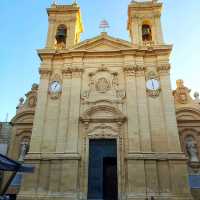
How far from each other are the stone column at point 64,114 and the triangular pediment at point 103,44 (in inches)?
84.9

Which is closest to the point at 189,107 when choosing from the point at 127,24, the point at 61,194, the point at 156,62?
the point at 156,62

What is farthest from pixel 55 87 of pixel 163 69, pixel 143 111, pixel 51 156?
pixel 163 69

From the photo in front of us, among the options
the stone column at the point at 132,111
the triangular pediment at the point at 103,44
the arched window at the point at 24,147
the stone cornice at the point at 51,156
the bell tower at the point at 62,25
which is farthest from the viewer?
the bell tower at the point at 62,25

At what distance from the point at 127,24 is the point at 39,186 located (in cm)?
1370

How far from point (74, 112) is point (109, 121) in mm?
2145

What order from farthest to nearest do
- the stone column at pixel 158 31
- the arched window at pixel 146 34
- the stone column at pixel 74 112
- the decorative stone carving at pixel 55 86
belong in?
the arched window at pixel 146 34 → the stone column at pixel 158 31 → the decorative stone carving at pixel 55 86 → the stone column at pixel 74 112

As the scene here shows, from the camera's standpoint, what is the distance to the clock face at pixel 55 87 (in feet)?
53.5

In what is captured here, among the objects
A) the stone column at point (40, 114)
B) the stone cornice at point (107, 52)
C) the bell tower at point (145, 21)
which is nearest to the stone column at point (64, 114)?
the stone column at point (40, 114)

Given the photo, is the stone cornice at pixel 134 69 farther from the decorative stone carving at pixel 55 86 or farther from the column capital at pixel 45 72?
the column capital at pixel 45 72

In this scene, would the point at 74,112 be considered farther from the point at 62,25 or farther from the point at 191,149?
the point at 191,149

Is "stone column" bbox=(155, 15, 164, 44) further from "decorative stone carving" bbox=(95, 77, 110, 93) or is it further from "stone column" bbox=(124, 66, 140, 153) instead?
"decorative stone carving" bbox=(95, 77, 110, 93)

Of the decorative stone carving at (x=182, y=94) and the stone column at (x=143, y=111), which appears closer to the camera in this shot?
the stone column at (x=143, y=111)

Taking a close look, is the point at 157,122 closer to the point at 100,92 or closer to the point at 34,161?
the point at 100,92

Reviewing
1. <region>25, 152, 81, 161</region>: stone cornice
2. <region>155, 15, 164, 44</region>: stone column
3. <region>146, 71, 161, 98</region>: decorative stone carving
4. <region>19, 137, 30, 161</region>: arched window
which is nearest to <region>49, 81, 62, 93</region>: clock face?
<region>19, 137, 30, 161</region>: arched window
